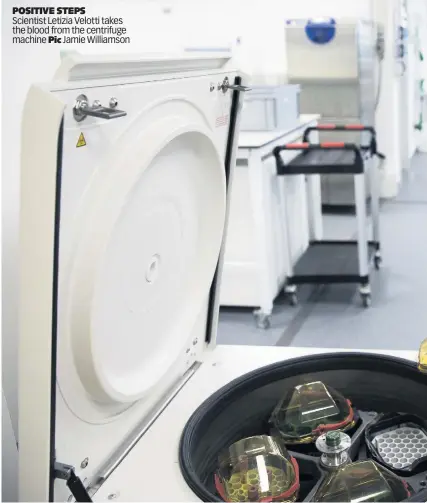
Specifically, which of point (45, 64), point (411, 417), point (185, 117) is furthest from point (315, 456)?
point (45, 64)

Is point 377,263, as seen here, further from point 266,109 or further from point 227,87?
point 227,87

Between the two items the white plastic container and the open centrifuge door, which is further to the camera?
the white plastic container

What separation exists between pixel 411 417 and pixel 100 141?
80 centimetres

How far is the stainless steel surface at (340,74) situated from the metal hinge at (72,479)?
14.6 feet

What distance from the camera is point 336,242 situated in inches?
147

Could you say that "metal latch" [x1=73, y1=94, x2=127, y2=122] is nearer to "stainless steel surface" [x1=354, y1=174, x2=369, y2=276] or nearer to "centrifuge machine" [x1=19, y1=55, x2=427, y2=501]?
"centrifuge machine" [x1=19, y1=55, x2=427, y2=501]

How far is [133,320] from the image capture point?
938 millimetres

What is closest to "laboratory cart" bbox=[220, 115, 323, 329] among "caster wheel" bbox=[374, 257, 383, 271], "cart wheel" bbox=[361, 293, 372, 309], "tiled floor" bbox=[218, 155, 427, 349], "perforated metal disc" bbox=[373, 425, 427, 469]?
"tiled floor" bbox=[218, 155, 427, 349]

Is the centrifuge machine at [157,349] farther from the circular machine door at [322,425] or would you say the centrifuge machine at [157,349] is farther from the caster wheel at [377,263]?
the caster wheel at [377,263]

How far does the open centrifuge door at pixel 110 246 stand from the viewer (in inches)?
26.1

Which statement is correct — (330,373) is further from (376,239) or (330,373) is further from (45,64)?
(376,239)

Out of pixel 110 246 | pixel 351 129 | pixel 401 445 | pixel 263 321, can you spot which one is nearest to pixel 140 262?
pixel 110 246

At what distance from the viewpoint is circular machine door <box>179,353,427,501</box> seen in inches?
36.8

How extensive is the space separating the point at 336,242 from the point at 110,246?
10.1 ft
